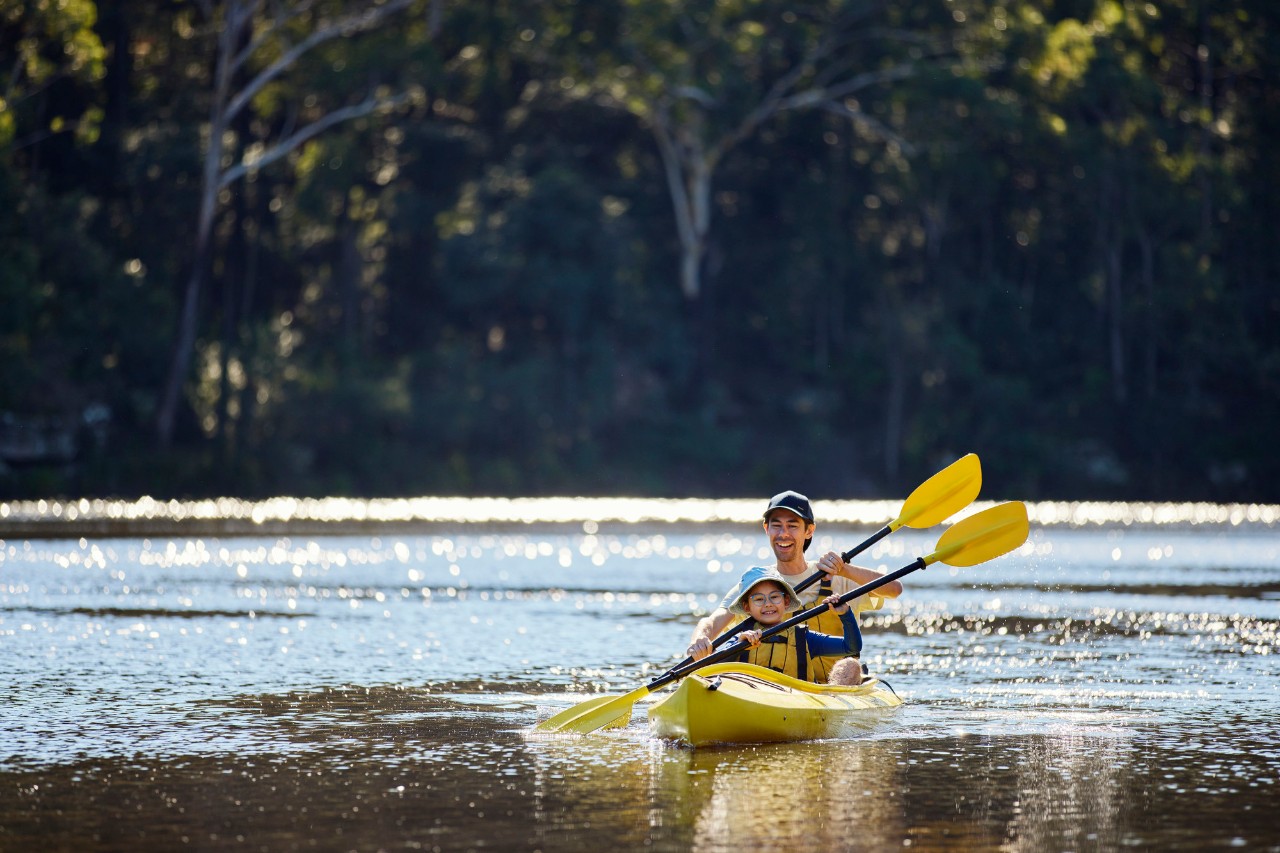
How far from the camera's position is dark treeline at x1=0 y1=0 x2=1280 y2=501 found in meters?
50.6

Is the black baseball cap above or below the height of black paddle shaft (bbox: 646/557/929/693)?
above

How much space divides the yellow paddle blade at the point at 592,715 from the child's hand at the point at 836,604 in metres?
1.16

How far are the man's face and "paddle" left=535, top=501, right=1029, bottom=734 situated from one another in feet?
1.16

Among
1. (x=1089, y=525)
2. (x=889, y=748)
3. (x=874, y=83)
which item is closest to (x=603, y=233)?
(x=874, y=83)

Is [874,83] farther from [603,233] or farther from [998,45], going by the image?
[603,233]

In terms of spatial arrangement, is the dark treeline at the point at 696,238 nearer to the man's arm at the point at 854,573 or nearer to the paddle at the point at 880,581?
the paddle at the point at 880,581

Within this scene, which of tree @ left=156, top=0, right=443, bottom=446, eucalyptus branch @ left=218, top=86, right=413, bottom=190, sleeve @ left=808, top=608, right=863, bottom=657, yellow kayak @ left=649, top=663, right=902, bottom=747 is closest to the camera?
yellow kayak @ left=649, top=663, right=902, bottom=747

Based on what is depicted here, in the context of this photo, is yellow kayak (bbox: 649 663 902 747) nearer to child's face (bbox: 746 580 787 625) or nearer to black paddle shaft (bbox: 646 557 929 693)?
black paddle shaft (bbox: 646 557 929 693)

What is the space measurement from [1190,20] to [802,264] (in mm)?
12363

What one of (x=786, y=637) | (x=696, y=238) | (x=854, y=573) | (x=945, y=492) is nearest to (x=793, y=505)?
(x=786, y=637)

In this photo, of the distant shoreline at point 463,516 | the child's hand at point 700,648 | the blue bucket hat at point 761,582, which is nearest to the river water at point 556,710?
the child's hand at point 700,648

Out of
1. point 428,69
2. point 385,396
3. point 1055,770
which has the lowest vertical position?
point 1055,770

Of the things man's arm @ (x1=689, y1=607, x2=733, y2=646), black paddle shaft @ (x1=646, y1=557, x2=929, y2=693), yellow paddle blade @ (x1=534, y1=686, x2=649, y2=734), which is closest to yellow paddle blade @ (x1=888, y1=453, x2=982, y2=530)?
black paddle shaft @ (x1=646, y1=557, x2=929, y2=693)

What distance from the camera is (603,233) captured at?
2119 inches
